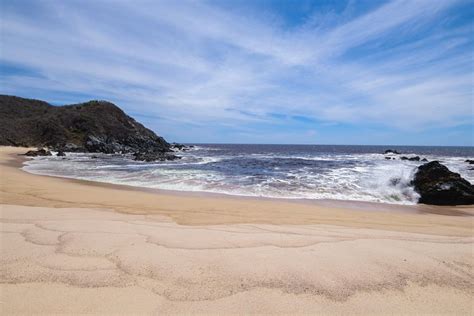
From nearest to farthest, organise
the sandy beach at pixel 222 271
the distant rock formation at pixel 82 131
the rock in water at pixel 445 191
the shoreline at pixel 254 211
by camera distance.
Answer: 1. the sandy beach at pixel 222 271
2. the shoreline at pixel 254 211
3. the rock in water at pixel 445 191
4. the distant rock formation at pixel 82 131

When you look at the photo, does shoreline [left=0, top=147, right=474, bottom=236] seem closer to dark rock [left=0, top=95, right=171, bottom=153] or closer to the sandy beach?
the sandy beach

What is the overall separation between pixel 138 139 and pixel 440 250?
69695mm

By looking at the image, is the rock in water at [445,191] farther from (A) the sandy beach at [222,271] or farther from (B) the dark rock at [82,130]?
(B) the dark rock at [82,130]

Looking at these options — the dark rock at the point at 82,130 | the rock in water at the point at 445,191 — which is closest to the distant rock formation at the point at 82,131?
the dark rock at the point at 82,130

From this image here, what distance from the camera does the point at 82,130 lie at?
208ft

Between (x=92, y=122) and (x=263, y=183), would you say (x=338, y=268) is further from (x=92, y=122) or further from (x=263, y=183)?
(x=92, y=122)

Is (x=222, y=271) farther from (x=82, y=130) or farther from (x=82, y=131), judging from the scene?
(x=82, y=130)

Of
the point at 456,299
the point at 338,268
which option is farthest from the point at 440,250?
the point at 338,268

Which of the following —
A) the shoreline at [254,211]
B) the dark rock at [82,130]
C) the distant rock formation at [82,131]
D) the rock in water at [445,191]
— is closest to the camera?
the shoreline at [254,211]

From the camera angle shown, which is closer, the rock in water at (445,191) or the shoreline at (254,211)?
the shoreline at (254,211)

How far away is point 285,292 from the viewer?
288 cm

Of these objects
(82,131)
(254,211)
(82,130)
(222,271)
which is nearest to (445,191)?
(254,211)

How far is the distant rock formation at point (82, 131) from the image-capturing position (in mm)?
58097

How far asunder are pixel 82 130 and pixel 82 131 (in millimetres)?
265
